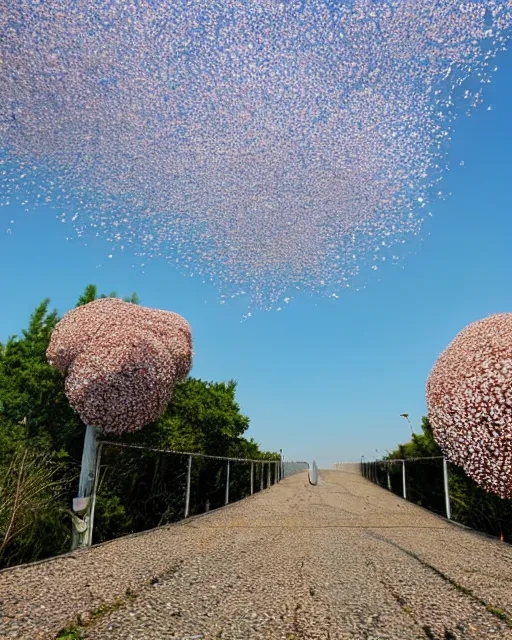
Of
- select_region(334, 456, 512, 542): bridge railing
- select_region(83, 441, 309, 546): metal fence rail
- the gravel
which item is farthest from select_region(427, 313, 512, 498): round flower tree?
select_region(83, 441, 309, 546): metal fence rail

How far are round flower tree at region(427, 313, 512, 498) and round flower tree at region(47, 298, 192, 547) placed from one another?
4.64 m

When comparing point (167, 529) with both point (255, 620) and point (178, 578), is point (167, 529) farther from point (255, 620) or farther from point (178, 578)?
point (255, 620)

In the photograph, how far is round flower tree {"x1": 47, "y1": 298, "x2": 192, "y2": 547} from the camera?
7.26 m

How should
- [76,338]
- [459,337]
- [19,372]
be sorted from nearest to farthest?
[459,337] < [76,338] < [19,372]

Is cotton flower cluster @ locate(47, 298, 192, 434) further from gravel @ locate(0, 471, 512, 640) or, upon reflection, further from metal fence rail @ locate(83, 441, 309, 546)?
gravel @ locate(0, 471, 512, 640)

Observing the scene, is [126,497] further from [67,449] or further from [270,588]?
[270,588]

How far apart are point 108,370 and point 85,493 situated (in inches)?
70.3

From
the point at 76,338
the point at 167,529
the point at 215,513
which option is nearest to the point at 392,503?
the point at 215,513

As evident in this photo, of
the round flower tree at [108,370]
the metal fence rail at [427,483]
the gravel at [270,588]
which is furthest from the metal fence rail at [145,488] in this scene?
the metal fence rail at [427,483]

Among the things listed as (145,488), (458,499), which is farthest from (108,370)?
(458,499)

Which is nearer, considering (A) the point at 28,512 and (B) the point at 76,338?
(A) the point at 28,512

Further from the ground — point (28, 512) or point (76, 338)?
point (76, 338)

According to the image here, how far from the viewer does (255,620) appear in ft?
11.8

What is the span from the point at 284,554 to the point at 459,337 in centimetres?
352
